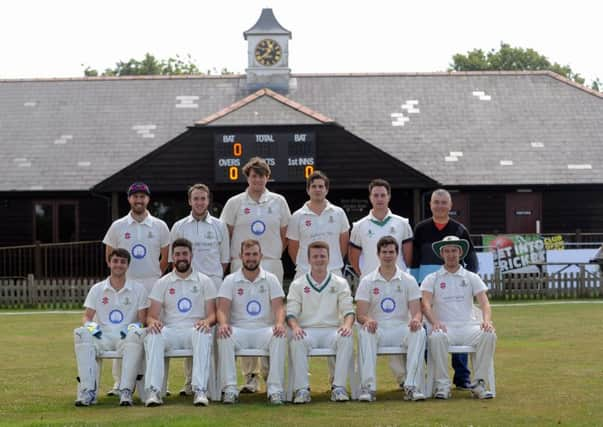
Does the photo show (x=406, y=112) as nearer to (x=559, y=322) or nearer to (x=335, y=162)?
(x=335, y=162)

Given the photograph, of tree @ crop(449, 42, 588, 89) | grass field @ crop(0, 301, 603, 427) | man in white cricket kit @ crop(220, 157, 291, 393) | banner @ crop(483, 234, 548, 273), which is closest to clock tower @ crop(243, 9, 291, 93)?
banner @ crop(483, 234, 548, 273)

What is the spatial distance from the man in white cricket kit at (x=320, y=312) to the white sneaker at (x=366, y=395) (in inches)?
8.6

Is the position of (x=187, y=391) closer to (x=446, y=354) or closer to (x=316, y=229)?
(x=316, y=229)

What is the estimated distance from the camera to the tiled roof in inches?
1373

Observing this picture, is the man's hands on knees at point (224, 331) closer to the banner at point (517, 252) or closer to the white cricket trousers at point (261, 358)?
the white cricket trousers at point (261, 358)

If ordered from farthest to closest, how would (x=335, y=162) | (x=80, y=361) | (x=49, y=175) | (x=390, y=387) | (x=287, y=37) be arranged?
(x=287, y=37) < (x=49, y=175) < (x=335, y=162) < (x=390, y=387) < (x=80, y=361)

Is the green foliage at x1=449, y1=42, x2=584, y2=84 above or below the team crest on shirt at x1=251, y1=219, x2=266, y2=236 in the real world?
above

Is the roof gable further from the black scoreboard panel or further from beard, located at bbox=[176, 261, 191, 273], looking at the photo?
beard, located at bbox=[176, 261, 191, 273]

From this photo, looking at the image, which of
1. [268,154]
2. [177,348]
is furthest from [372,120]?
[177,348]

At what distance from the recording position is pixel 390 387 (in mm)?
12430

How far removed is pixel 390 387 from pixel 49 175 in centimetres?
2417

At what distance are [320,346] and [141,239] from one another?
227 cm

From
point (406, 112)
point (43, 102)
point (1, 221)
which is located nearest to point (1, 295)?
point (1, 221)

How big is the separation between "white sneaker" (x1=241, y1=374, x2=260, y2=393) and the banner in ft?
57.4
